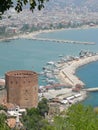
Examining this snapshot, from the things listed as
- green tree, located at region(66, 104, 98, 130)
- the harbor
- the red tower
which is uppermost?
green tree, located at region(66, 104, 98, 130)

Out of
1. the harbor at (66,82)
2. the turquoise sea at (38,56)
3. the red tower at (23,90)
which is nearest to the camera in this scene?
the red tower at (23,90)

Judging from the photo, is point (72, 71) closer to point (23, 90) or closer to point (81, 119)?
point (23, 90)

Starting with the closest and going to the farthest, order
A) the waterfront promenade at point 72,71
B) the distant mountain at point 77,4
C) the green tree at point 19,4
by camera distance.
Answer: the green tree at point 19,4 < the waterfront promenade at point 72,71 < the distant mountain at point 77,4

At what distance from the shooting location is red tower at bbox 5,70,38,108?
11.8 meters

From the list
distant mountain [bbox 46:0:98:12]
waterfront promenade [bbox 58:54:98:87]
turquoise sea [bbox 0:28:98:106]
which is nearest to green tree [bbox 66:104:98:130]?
turquoise sea [bbox 0:28:98:106]

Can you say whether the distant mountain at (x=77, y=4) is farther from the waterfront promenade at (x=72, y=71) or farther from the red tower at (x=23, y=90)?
the red tower at (x=23, y=90)

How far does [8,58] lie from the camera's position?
Answer: 90.6 feet

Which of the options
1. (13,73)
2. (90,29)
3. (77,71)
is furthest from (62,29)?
(13,73)

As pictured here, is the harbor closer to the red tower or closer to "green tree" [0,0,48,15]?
the red tower

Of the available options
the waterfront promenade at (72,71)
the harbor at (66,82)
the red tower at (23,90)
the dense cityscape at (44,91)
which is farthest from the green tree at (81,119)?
the waterfront promenade at (72,71)

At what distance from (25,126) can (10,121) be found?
0.66 meters

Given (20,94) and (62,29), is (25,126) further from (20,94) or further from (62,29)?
(62,29)

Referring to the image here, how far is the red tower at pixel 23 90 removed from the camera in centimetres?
1178

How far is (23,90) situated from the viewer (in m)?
11.8
